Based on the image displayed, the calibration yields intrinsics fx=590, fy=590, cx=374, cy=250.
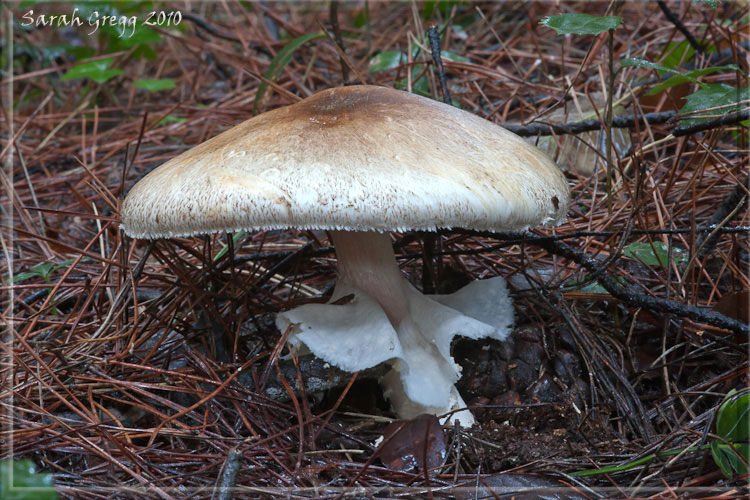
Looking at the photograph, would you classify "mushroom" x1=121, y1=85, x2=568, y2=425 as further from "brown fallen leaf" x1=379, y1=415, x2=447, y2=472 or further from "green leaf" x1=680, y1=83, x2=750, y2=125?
"green leaf" x1=680, y1=83, x2=750, y2=125

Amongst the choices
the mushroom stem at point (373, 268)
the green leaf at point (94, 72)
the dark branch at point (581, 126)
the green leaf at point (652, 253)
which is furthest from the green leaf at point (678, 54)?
the green leaf at point (94, 72)

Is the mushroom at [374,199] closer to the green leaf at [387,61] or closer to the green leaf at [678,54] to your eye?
the green leaf at [387,61]

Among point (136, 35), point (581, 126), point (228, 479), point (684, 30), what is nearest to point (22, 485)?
point (228, 479)

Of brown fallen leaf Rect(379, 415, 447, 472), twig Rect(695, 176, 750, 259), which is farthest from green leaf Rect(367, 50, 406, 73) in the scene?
brown fallen leaf Rect(379, 415, 447, 472)

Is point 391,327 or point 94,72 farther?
point 94,72

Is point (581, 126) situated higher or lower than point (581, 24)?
lower

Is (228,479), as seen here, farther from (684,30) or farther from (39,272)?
(684,30)

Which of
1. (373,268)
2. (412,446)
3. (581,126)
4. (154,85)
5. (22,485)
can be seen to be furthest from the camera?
(154,85)

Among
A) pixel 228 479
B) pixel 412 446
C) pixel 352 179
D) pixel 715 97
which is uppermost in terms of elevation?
pixel 715 97
